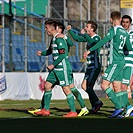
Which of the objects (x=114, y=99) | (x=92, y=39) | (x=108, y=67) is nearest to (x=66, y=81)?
(x=108, y=67)

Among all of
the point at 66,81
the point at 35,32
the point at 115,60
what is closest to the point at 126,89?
the point at 115,60

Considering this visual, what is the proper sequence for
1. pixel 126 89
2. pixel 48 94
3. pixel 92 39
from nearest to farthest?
pixel 48 94 → pixel 126 89 → pixel 92 39

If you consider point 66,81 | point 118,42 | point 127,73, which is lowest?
point 66,81

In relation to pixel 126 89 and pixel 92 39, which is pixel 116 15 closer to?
pixel 126 89

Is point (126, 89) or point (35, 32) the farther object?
point (35, 32)

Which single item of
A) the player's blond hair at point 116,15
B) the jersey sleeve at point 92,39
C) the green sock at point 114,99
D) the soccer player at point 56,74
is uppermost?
the player's blond hair at point 116,15

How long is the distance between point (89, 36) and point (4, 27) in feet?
37.0

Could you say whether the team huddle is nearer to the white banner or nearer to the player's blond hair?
the player's blond hair

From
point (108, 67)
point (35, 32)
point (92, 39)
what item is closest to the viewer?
point (108, 67)

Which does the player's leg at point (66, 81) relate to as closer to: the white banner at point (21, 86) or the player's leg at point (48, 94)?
the player's leg at point (48, 94)

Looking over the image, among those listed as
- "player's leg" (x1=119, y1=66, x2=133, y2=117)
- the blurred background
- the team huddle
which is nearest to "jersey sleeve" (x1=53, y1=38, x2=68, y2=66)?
the team huddle

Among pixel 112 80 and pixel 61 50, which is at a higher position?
pixel 61 50

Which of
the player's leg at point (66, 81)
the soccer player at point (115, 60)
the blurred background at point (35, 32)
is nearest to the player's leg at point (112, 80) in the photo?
the soccer player at point (115, 60)

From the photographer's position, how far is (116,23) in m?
12.8
